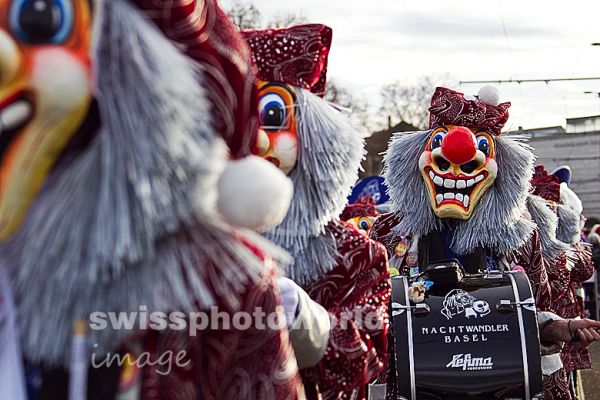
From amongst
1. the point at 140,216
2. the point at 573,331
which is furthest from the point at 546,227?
the point at 140,216

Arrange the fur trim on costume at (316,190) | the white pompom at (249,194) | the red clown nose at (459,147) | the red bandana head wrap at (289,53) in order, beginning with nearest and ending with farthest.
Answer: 1. the white pompom at (249,194)
2. the fur trim on costume at (316,190)
3. the red bandana head wrap at (289,53)
4. the red clown nose at (459,147)

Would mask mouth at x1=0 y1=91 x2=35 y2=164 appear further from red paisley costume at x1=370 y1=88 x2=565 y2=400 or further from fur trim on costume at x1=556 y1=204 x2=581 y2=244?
fur trim on costume at x1=556 y1=204 x2=581 y2=244

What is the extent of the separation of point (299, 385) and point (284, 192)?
1.49 feet

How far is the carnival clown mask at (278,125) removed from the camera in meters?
2.81

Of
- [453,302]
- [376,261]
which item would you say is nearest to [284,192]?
[376,261]

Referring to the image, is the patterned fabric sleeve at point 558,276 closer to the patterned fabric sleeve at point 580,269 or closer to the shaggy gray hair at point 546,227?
the shaggy gray hair at point 546,227

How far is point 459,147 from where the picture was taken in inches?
185

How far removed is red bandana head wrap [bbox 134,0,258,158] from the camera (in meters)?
1.60

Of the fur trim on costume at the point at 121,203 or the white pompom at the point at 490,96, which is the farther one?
the white pompom at the point at 490,96

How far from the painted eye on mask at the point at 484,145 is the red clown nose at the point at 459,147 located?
82 mm

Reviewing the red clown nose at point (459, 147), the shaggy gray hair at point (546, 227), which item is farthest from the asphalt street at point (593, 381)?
the red clown nose at point (459, 147)

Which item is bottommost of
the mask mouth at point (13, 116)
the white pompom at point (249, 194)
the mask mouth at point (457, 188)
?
the white pompom at point (249, 194)

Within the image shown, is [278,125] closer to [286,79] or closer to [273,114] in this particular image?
[273,114]

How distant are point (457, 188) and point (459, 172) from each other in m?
0.09
